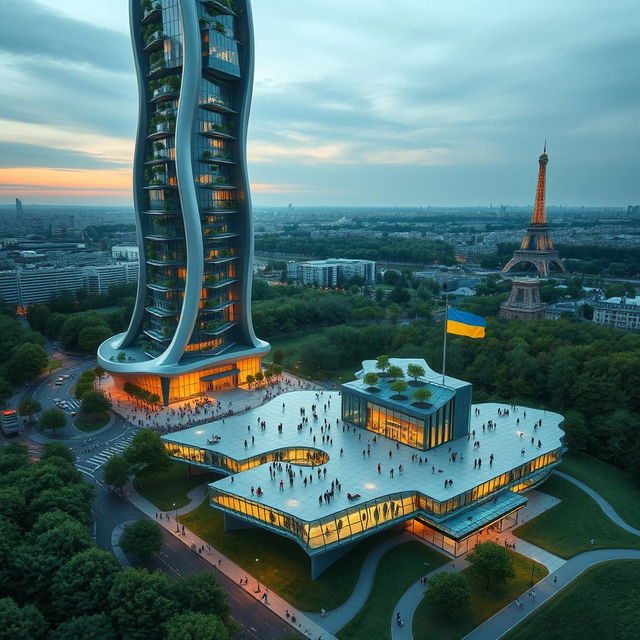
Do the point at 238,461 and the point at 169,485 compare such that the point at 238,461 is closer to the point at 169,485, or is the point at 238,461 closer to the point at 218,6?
the point at 169,485

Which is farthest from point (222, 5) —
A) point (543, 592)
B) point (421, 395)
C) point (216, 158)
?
point (543, 592)

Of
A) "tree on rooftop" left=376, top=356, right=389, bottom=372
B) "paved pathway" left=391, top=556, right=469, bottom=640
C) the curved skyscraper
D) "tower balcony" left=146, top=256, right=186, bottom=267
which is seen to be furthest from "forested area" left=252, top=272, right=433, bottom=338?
"paved pathway" left=391, top=556, right=469, bottom=640

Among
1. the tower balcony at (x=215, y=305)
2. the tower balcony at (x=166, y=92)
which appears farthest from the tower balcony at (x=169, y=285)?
the tower balcony at (x=166, y=92)

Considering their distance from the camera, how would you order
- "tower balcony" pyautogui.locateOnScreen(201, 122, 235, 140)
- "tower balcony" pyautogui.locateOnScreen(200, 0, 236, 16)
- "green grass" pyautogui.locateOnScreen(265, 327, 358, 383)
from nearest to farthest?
"tower balcony" pyautogui.locateOnScreen(200, 0, 236, 16) → "tower balcony" pyautogui.locateOnScreen(201, 122, 235, 140) → "green grass" pyautogui.locateOnScreen(265, 327, 358, 383)

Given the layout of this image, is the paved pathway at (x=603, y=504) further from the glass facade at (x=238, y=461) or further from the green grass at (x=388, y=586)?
the glass facade at (x=238, y=461)

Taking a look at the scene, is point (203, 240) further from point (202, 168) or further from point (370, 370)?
point (370, 370)

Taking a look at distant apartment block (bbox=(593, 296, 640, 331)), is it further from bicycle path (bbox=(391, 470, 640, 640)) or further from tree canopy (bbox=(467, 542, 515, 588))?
tree canopy (bbox=(467, 542, 515, 588))

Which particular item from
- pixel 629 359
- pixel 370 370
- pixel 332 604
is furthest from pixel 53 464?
pixel 629 359
